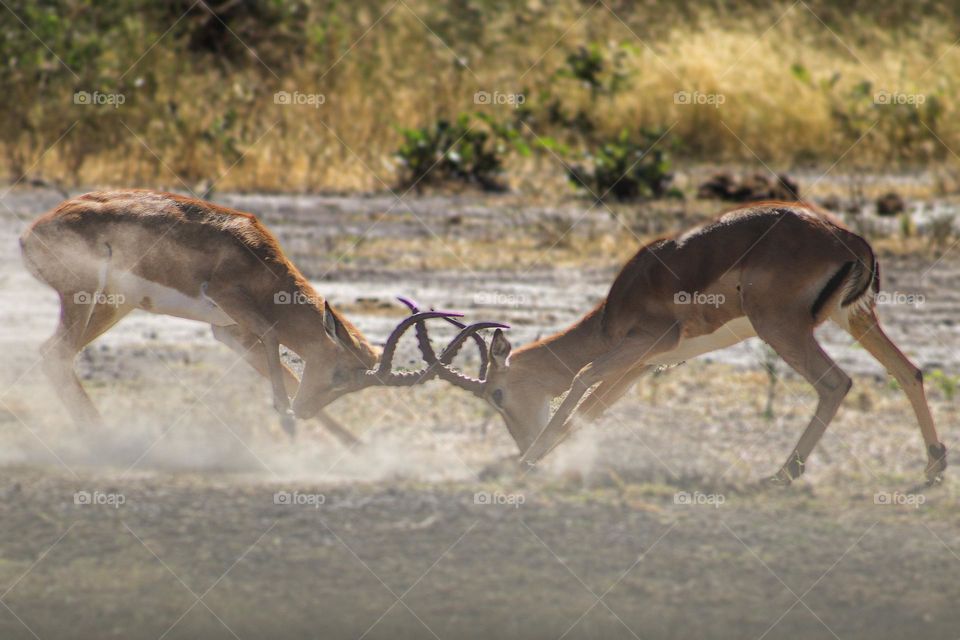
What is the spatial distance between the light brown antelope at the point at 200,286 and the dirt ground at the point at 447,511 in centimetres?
1202

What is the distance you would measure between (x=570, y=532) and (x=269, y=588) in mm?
3819

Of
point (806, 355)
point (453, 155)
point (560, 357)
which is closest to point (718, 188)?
point (453, 155)

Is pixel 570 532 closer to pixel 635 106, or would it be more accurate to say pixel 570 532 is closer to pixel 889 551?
pixel 889 551

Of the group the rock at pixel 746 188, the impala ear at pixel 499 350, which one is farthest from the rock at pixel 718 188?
the impala ear at pixel 499 350

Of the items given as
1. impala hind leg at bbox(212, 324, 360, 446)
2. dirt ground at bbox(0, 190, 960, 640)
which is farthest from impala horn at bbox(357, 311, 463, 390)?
dirt ground at bbox(0, 190, 960, 640)

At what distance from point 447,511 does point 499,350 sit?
13107 mm

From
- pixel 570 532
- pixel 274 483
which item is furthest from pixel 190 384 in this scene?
pixel 570 532

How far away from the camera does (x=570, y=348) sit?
9398 millimetres

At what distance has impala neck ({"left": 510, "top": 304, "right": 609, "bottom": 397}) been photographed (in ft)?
30.6

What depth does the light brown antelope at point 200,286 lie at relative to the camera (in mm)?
7523

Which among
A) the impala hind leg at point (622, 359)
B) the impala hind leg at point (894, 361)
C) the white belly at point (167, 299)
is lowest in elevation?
the impala hind leg at point (622, 359)

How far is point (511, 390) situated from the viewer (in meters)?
9.06

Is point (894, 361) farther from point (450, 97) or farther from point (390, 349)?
point (450, 97)

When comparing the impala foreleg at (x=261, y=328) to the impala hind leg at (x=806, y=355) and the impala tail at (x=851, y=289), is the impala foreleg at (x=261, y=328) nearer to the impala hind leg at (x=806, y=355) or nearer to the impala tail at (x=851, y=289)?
the impala hind leg at (x=806, y=355)
